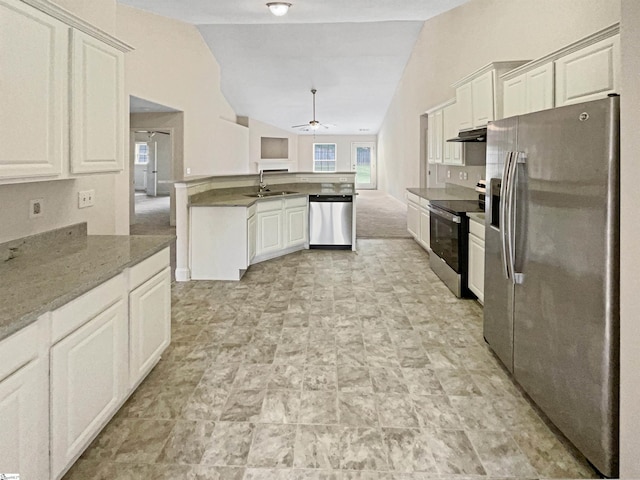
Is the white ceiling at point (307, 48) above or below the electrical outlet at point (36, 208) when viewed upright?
above

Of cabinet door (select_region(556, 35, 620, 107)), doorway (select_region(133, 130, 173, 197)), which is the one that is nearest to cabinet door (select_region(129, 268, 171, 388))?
cabinet door (select_region(556, 35, 620, 107))

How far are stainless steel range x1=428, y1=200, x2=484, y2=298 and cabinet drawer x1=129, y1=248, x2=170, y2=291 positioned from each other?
2788 mm

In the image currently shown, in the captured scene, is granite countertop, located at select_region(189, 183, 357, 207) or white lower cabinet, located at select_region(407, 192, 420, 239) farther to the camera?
white lower cabinet, located at select_region(407, 192, 420, 239)

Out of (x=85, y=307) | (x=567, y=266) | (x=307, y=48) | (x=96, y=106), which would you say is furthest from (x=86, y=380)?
(x=307, y=48)

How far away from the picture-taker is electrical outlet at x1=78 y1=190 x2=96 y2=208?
2.87m

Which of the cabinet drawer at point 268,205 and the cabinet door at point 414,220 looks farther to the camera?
the cabinet door at point 414,220

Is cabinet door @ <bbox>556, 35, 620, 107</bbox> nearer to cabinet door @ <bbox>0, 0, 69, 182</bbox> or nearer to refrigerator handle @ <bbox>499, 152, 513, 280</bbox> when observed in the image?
refrigerator handle @ <bbox>499, 152, 513, 280</bbox>

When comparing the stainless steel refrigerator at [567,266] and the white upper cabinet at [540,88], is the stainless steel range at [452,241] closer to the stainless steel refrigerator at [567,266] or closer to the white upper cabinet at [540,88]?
the white upper cabinet at [540,88]

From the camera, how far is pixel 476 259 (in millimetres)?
4145

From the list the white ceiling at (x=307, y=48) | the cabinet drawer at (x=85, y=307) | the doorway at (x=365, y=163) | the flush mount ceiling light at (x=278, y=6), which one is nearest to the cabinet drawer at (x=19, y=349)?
the cabinet drawer at (x=85, y=307)

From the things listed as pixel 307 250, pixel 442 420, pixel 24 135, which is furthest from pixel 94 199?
pixel 307 250

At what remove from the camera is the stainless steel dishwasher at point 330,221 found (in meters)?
6.93

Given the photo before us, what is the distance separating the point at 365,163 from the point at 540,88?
54.4ft

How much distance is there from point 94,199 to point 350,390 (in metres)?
2.03
